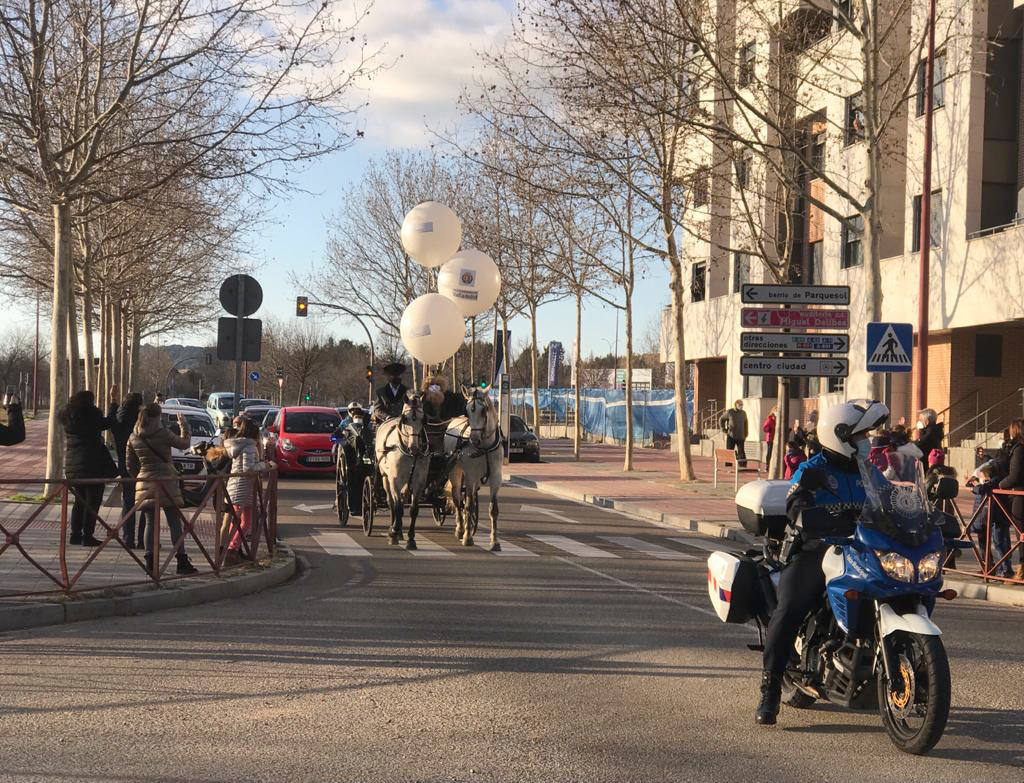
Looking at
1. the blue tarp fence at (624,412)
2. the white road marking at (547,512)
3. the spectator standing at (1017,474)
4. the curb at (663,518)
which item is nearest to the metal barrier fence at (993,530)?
the spectator standing at (1017,474)

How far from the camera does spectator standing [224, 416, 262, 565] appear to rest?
12.5 meters

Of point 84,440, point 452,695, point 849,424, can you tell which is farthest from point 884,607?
point 84,440

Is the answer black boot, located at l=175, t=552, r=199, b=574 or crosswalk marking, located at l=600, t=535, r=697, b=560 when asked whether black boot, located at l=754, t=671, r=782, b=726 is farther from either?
crosswalk marking, located at l=600, t=535, r=697, b=560

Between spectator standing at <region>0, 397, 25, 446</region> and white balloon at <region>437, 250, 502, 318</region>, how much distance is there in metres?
12.8

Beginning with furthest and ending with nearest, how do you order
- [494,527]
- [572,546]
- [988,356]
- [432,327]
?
[988,356] → [432,327] → [572,546] → [494,527]

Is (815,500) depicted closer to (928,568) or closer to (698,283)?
(928,568)

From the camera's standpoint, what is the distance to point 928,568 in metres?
5.94

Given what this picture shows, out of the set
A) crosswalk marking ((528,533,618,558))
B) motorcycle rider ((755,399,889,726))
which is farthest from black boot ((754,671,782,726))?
crosswalk marking ((528,533,618,558))

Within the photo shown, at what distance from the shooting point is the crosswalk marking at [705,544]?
54.9ft

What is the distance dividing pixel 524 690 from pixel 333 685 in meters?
1.19

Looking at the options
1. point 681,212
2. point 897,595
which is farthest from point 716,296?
point 897,595

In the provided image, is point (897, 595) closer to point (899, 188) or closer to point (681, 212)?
point (681, 212)

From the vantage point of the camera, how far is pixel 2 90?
18.9 m

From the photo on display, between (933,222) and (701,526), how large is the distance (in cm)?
1529
